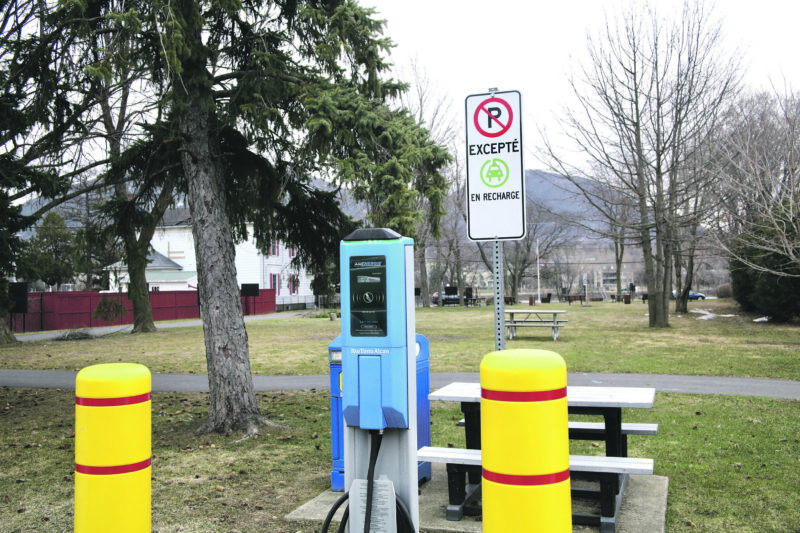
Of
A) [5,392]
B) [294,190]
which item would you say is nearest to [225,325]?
[294,190]

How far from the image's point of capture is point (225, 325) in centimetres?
815

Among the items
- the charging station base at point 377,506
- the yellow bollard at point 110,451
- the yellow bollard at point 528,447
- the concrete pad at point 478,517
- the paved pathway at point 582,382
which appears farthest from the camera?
the paved pathway at point 582,382

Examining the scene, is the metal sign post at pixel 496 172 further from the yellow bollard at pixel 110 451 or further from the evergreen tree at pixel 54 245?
the evergreen tree at pixel 54 245

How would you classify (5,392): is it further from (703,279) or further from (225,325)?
(703,279)

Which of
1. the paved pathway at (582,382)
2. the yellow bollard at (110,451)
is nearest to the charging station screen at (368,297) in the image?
the yellow bollard at (110,451)

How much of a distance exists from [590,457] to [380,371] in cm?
196

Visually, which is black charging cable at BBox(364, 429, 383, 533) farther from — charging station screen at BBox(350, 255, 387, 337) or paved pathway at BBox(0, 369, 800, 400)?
paved pathway at BBox(0, 369, 800, 400)

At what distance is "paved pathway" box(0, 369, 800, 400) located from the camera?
1090 centimetres

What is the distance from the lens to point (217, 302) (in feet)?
26.8

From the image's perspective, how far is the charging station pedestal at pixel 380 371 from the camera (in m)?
3.85

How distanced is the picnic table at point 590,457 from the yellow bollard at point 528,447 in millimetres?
1609

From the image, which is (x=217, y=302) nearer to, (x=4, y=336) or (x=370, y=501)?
(x=370, y=501)

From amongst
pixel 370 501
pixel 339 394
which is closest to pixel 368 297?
pixel 370 501

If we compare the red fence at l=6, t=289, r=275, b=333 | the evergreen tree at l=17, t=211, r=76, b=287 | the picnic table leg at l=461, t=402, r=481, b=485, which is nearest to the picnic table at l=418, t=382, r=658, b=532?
the picnic table leg at l=461, t=402, r=481, b=485
